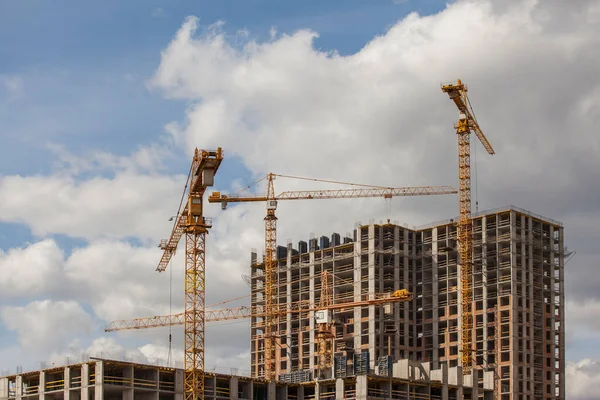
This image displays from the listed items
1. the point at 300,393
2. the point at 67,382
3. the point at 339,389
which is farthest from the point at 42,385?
the point at 339,389

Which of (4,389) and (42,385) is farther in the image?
(4,389)

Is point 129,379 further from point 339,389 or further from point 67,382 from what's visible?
point 339,389

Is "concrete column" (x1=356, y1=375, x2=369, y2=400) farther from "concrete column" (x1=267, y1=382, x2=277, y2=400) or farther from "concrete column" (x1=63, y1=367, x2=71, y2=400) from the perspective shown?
"concrete column" (x1=63, y1=367, x2=71, y2=400)

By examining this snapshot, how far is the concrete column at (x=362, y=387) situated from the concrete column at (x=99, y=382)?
40559 mm

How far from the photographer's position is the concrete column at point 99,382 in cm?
15925

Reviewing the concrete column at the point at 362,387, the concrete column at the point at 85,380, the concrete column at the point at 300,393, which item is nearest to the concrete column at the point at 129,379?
the concrete column at the point at 85,380

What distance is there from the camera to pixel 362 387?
175125 millimetres

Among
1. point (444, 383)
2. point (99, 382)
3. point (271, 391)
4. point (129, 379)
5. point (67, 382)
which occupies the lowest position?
point (271, 391)

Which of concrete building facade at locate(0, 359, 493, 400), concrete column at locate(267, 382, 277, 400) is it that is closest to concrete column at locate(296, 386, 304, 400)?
concrete building facade at locate(0, 359, 493, 400)

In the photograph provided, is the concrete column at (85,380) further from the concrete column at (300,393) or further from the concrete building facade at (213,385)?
the concrete column at (300,393)

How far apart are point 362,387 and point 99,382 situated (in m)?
41.4

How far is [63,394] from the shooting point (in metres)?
167

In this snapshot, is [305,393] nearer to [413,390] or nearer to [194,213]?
[413,390]

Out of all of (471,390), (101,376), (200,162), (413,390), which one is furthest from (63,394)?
(471,390)
